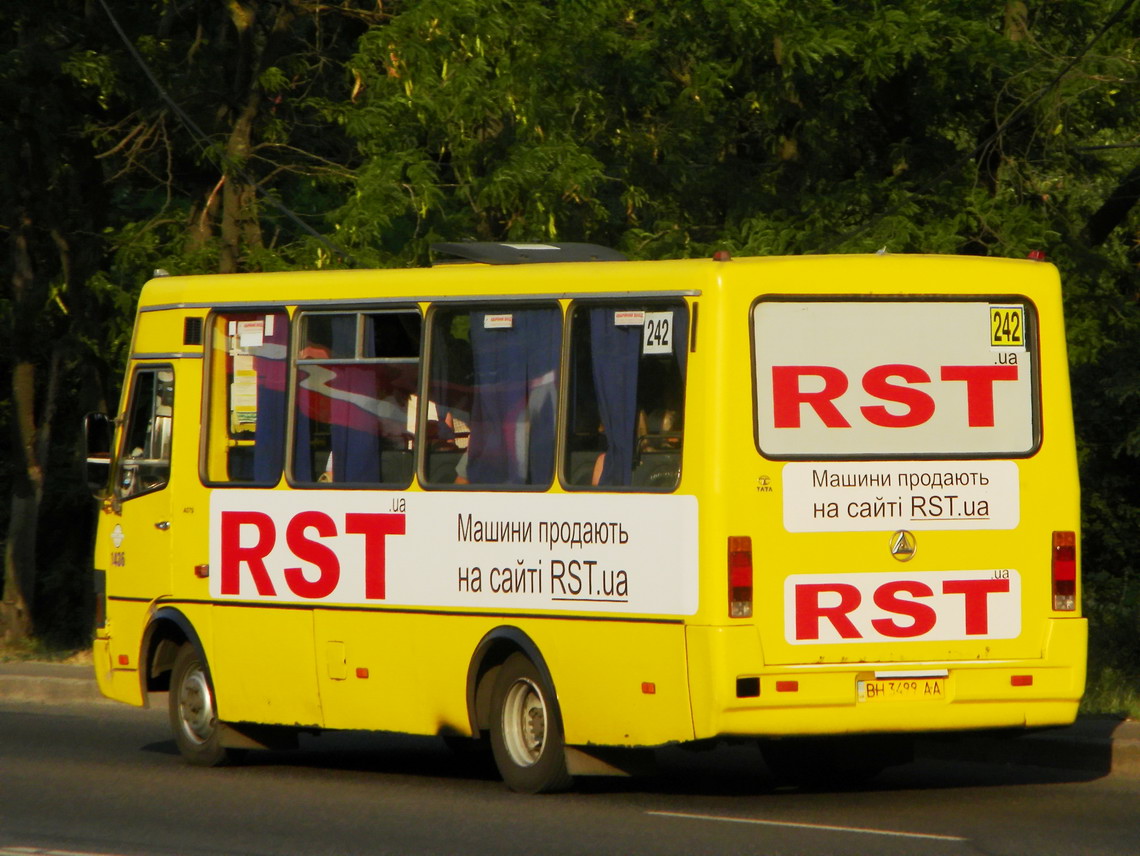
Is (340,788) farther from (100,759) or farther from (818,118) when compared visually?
(818,118)

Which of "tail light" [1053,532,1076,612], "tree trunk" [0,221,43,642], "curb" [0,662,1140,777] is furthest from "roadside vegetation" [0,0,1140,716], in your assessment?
"tail light" [1053,532,1076,612]

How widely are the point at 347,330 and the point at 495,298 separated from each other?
116 cm

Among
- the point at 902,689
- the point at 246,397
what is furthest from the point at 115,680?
the point at 902,689

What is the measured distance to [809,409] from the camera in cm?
1005

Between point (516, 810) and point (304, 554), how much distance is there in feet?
7.30

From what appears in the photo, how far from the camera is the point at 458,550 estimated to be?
11.0m

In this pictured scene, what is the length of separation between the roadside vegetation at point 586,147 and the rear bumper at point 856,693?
2.95 meters

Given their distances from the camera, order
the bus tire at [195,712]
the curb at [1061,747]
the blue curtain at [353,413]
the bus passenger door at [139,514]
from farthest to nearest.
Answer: the bus passenger door at [139,514], the bus tire at [195,712], the blue curtain at [353,413], the curb at [1061,747]

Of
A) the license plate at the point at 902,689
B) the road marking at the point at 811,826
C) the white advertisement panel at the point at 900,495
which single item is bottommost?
the road marking at the point at 811,826

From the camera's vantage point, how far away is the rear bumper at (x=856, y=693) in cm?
966

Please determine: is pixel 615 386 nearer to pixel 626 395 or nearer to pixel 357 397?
pixel 626 395

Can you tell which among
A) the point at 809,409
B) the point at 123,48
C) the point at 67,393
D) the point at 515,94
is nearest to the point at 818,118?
the point at 515,94

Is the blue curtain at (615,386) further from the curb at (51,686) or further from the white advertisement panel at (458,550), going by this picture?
the curb at (51,686)

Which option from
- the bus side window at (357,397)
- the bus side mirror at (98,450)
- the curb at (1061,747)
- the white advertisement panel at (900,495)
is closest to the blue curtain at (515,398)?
the bus side window at (357,397)
